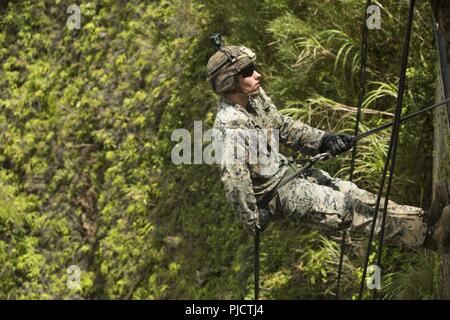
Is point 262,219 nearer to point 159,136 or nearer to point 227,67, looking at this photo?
point 227,67

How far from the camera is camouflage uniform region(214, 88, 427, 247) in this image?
554 centimetres

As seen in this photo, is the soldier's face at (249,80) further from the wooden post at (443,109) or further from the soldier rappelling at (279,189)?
the wooden post at (443,109)

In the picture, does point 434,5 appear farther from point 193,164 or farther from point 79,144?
point 79,144

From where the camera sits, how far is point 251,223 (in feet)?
18.2

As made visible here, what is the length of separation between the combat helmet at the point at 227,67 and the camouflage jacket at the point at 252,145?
0.12 metres

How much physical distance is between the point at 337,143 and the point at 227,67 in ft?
2.63

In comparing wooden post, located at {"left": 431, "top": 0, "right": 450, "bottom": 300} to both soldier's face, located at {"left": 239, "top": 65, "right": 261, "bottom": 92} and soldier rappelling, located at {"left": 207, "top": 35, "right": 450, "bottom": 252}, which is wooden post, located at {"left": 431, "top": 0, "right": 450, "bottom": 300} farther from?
soldier's face, located at {"left": 239, "top": 65, "right": 261, "bottom": 92}

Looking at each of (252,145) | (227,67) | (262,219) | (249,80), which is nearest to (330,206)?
(262,219)

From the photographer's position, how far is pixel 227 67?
5695 millimetres

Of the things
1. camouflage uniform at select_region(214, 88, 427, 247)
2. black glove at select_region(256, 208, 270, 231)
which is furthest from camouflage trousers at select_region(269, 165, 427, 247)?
black glove at select_region(256, 208, 270, 231)

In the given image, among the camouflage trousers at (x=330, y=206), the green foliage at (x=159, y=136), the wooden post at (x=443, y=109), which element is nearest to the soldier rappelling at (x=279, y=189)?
the camouflage trousers at (x=330, y=206)

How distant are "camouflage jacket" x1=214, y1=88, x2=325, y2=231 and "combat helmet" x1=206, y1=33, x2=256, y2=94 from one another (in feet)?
0.39

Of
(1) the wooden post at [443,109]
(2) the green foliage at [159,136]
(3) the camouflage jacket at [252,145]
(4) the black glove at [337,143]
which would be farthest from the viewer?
(2) the green foliage at [159,136]

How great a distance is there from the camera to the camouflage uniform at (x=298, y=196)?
18.2 feet
